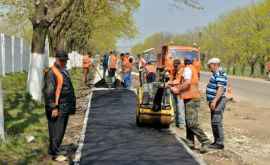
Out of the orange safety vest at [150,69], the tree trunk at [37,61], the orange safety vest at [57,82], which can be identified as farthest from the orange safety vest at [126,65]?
the orange safety vest at [57,82]

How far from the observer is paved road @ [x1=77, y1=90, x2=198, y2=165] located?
8.55 meters

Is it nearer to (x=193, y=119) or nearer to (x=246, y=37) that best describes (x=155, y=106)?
(x=193, y=119)

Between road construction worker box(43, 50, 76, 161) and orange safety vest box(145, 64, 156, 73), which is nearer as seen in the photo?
road construction worker box(43, 50, 76, 161)

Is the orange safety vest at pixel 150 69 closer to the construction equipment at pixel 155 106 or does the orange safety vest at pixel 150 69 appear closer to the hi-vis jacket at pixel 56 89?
the construction equipment at pixel 155 106

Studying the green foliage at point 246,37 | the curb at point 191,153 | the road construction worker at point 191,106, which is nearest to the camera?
the curb at point 191,153

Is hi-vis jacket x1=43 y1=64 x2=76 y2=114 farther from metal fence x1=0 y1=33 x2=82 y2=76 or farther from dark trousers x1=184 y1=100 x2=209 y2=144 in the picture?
metal fence x1=0 y1=33 x2=82 y2=76

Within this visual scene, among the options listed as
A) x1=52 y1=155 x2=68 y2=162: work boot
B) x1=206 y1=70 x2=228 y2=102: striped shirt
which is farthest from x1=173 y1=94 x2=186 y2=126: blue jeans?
x1=52 y1=155 x2=68 y2=162: work boot

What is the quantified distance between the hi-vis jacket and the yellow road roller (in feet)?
13.1

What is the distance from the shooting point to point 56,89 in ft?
26.2

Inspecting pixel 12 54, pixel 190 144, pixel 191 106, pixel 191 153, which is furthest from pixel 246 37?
pixel 191 153

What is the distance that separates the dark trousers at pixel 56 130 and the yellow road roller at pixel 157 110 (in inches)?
151

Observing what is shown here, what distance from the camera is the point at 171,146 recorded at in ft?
32.7

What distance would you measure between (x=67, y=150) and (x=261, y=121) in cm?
833

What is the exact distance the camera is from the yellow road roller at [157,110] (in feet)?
39.2
